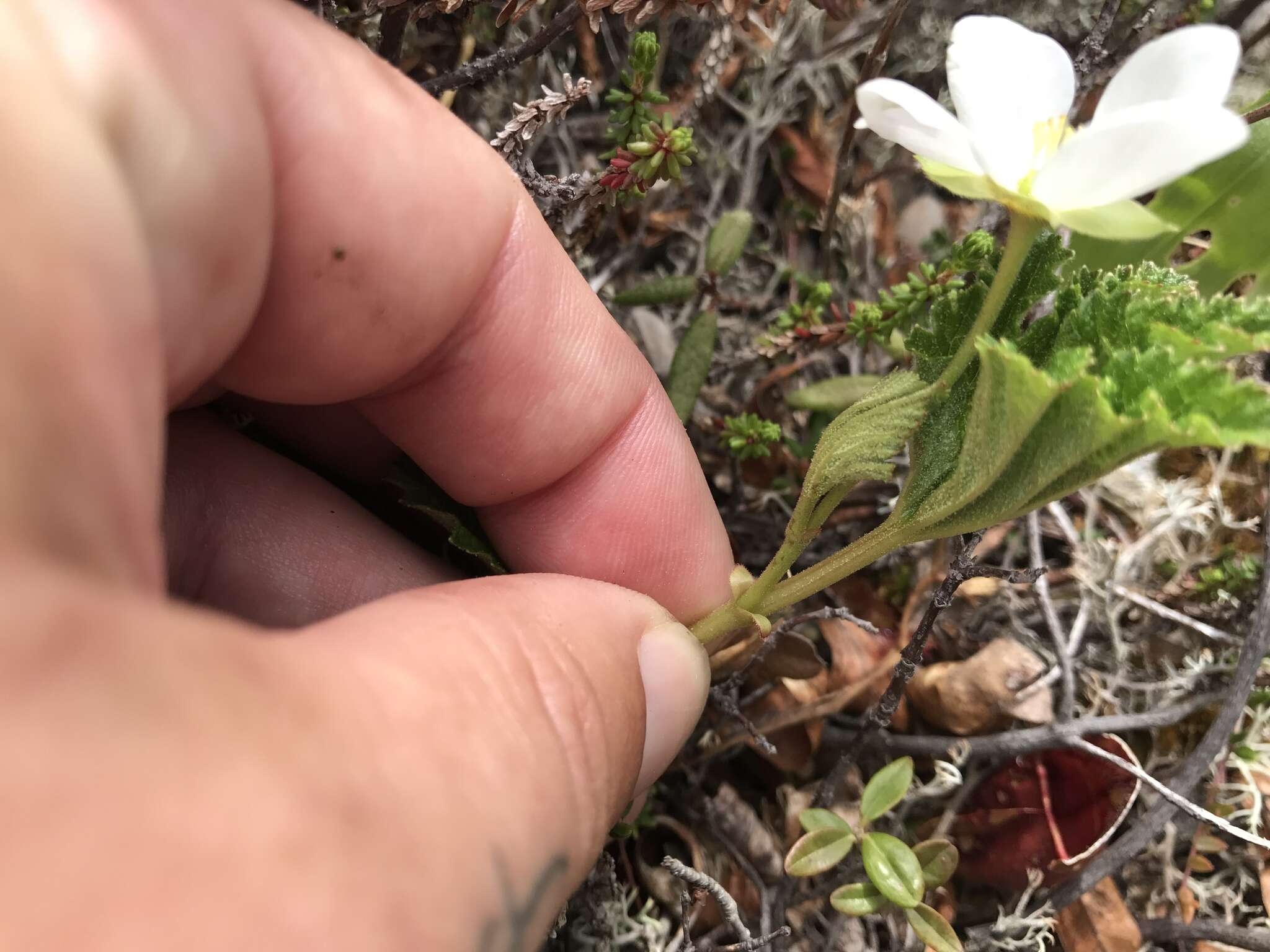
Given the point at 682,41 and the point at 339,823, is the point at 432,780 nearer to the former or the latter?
the point at 339,823

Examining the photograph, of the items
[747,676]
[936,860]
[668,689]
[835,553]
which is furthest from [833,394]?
[936,860]

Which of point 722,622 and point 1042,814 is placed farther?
point 1042,814

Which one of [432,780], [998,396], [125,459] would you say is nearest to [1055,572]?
[998,396]

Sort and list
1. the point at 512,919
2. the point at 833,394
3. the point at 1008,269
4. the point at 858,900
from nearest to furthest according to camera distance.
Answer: the point at 512,919 → the point at 1008,269 → the point at 858,900 → the point at 833,394

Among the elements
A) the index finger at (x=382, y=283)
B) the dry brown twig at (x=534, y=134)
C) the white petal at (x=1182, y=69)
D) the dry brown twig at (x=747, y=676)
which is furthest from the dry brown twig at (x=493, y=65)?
the dry brown twig at (x=747, y=676)

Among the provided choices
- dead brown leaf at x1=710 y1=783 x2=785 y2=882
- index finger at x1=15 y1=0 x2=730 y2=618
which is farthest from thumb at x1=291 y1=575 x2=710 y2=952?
dead brown leaf at x1=710 y1=783 x2=785 y2=882

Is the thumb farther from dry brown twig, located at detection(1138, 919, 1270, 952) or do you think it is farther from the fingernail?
dry brown twig, located at detection(1138, 919, 1270, 952)

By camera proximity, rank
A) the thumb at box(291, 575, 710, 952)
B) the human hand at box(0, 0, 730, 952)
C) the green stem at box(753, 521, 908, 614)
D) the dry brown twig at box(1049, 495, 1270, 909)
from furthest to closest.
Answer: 1. the dry brown twig at box(1049, 495, 1270, 909)
2. the green stem at box(753, 521, 908, 614)
3. the thumb at box(291, 575, 710, 952)
4. the human hand at box(0, 0, 730, 952)

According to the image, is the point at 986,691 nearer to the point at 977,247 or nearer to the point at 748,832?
the point at 748,832
